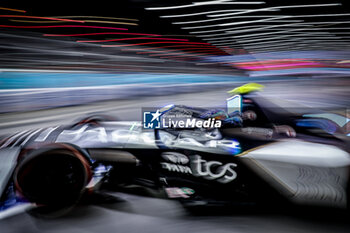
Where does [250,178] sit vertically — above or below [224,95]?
below

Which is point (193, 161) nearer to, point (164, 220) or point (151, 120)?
point (164, 220)

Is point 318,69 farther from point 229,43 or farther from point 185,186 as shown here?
point 185,186

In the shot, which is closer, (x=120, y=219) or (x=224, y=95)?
(x=120, y=219)

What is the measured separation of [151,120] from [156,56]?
752 millimetres

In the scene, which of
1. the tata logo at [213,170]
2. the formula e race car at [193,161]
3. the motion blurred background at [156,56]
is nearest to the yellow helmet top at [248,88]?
the motion blurred background at [156,56]

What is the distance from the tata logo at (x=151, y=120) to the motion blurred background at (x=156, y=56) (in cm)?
13

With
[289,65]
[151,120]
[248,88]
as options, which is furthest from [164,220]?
[289,65]

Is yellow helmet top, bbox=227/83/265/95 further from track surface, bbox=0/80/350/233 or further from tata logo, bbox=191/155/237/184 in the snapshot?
track surface, bbox=0/80/350/233

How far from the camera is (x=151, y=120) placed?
7.46ft

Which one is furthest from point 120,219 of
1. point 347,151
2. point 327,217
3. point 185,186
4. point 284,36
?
point 284,36

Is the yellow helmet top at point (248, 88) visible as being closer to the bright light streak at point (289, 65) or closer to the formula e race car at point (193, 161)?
the bright light streak at point (289, 65)

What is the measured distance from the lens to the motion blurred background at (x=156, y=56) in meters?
2.02

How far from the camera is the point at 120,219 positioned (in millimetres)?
1585

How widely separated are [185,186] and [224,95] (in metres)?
1.17
